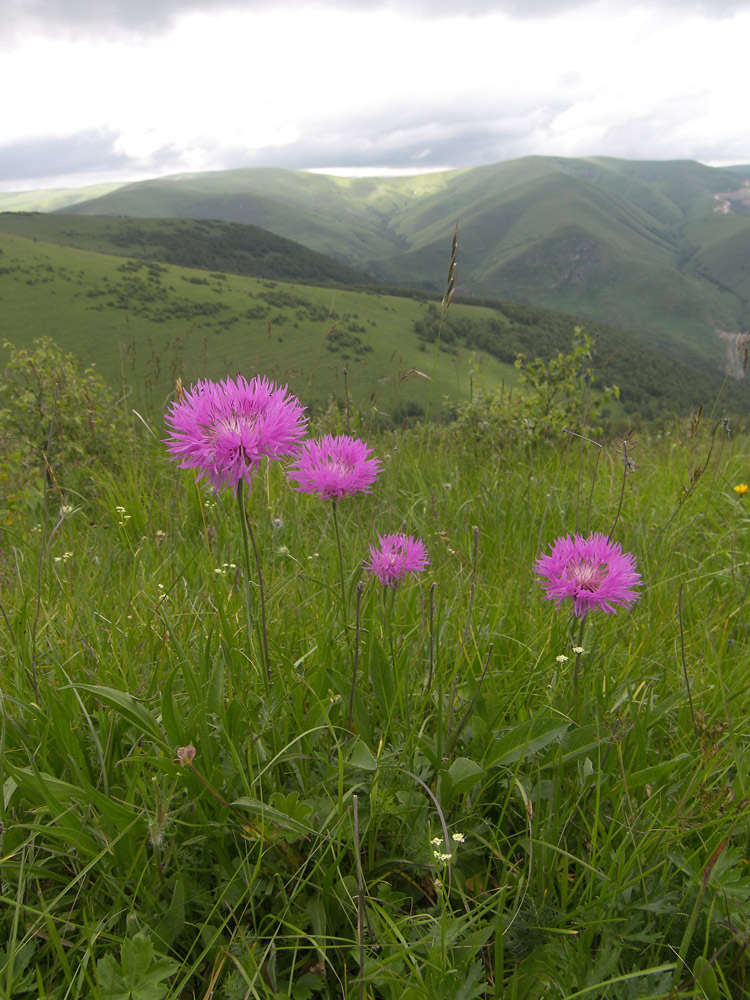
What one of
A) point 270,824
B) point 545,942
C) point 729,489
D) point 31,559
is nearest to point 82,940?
point 270,824

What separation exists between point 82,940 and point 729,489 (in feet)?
17.1

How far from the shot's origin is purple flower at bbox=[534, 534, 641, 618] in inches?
75.9

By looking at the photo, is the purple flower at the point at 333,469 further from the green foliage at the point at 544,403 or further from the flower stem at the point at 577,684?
the green foliage at the point at 544,403

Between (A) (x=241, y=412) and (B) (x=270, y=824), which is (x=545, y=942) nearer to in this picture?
(B) (x=270, y=824)

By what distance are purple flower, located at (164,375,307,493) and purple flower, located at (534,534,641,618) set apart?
3.23 feet

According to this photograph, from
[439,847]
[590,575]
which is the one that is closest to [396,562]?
[590,575]

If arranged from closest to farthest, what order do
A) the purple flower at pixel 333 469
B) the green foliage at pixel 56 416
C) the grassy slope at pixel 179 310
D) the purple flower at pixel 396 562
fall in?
1. the purple flower at pixel 333 469
2. the purple flower at pixel 396 562
3. the green foliage at pixel 56 416
4. the grassy slope at pixel 179 310

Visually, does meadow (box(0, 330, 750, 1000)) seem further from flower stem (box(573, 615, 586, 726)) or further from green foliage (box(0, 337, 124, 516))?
green foliage (box(0, 337, 124, 516))

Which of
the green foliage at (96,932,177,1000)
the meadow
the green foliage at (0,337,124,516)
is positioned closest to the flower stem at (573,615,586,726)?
the meadow

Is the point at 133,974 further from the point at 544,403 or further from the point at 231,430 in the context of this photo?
the point at 544,403

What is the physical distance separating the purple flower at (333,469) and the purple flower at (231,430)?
0.24m

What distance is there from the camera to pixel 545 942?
1530 millimetres

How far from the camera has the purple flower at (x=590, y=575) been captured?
6.33 feet

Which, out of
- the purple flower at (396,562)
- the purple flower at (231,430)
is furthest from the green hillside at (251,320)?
the purple flower at (231,430)
